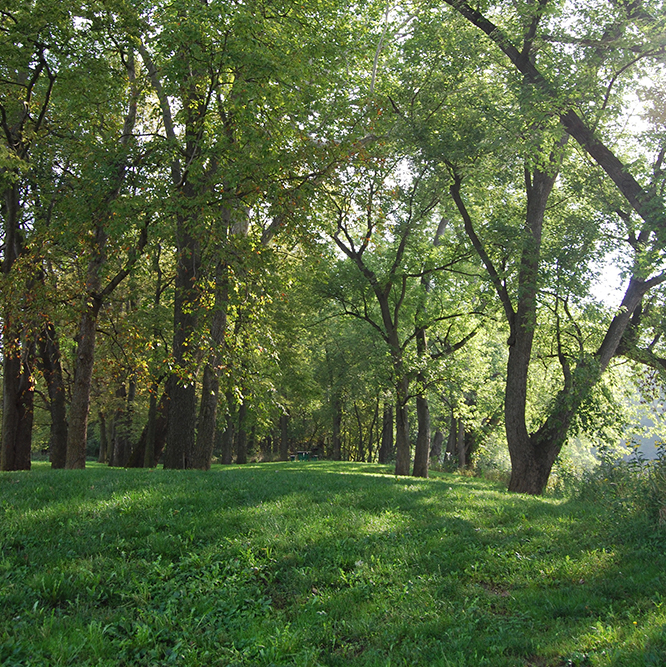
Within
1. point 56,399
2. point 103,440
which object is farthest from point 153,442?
point 103,440

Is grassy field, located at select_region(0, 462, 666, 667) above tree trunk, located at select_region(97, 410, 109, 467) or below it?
above

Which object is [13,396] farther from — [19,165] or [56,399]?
[19,165]

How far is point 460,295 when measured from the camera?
23219mm

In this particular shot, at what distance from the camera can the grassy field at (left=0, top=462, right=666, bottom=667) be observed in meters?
4.50

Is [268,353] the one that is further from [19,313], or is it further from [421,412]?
[421,412]

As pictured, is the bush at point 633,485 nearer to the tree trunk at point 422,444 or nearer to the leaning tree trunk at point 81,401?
the tree trunk at point 422,444

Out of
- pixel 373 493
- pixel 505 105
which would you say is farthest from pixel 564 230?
pixel 373 493

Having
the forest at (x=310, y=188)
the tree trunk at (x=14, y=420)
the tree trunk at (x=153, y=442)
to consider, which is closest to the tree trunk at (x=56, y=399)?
the forest at (x=310, y=188)

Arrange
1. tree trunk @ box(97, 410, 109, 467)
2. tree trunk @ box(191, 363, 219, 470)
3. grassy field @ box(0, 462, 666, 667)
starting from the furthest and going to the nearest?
tree trunk @ box(97, 410, 109, 467)
tree trunk @ box(191, 363, 219, 470)
grassy field @ box(0, 462, 666, 667)

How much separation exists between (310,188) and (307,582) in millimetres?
7501

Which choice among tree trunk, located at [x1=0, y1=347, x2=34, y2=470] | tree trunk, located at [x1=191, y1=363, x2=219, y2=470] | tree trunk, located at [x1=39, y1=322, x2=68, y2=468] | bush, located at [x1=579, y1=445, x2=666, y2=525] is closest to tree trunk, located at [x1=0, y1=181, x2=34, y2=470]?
tree trunk, located at [x1=0, y1=347, x2=34, y2=470]

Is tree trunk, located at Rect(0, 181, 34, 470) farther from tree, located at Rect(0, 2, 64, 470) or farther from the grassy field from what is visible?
the grassy field

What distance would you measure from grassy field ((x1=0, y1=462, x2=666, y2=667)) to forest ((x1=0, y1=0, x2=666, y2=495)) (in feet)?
14.0

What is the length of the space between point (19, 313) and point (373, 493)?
7965 millimetres
